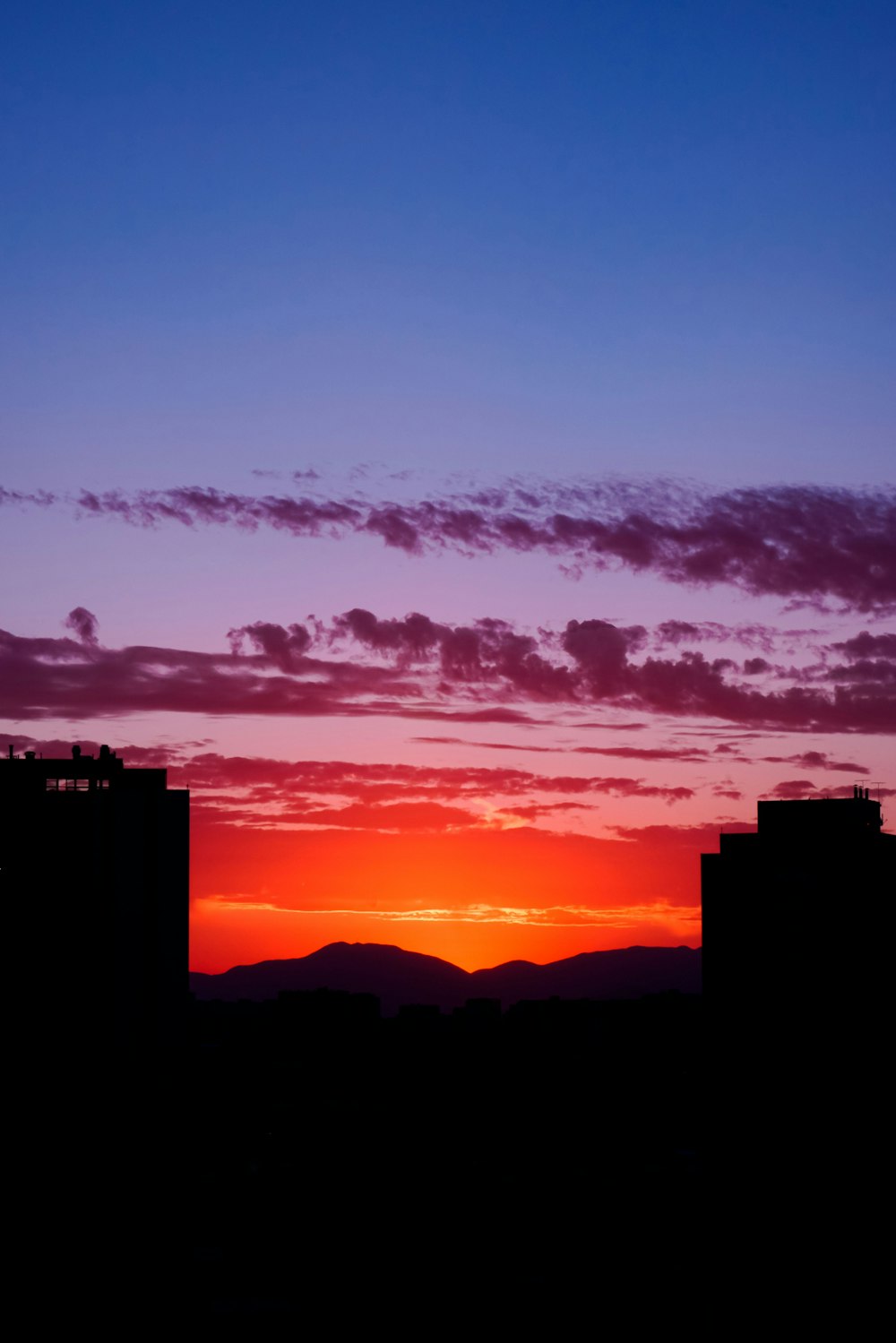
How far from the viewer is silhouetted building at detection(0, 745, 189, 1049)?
114m

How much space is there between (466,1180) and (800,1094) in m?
26.8

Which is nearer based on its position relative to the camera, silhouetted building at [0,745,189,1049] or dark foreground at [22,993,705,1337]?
dark foreground at [22,993,705,1337]

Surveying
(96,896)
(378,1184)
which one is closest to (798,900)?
(378,1184)

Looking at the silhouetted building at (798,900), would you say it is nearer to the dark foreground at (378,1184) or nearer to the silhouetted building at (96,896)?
the dark foreground at (378,1184)

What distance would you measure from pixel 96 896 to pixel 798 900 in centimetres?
5128

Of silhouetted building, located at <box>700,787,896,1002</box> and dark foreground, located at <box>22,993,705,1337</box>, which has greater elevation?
silhouetted building, located at <box>700,787,896,1002</box>

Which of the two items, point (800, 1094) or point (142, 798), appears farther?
point (142, 798)

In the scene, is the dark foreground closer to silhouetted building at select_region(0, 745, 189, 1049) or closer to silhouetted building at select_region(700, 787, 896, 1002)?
silhouetted building at select_region(0, 745, 189, 1049)

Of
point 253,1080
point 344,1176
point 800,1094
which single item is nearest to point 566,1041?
point 253,1080

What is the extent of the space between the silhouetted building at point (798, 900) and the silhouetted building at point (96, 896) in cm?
4126

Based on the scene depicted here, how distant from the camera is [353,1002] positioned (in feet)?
654

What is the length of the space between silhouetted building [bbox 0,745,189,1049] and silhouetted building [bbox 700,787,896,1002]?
→ 4126 cm

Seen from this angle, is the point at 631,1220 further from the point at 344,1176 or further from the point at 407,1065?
the point at 407,1065

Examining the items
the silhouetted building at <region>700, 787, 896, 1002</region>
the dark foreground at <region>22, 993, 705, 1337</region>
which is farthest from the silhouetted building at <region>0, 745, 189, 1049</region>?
the silhouetted building at <region>700, 787, 896, 1002</region>
